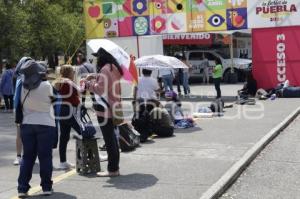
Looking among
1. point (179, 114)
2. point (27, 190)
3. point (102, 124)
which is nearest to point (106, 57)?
point (102, 124)

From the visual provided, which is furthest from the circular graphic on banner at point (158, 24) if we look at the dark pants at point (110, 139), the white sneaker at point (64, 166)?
the dark pants at point (110, 139)

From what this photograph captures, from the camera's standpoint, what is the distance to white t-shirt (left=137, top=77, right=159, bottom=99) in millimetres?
12037

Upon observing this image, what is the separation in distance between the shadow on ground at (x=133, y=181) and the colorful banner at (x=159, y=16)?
47.9 feet

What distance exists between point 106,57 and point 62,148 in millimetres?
1774

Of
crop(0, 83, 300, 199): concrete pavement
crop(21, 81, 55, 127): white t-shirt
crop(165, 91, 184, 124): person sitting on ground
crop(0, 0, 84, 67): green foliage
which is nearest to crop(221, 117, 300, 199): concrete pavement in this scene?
crop(0, 83, 300, 199): concrete pavement

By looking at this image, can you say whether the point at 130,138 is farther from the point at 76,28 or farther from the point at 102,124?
the point at 76,28

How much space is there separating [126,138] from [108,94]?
2.45m

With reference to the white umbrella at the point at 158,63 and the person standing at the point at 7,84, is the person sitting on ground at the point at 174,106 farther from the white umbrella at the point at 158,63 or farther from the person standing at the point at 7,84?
the person standing at the point at 7,84

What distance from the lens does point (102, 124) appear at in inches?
304

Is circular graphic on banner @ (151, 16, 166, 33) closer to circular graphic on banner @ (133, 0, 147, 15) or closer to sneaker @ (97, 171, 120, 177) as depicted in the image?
circular graphic on banner @ (133, 0, 147, 15)

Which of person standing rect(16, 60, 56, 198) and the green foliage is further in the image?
the green foliage

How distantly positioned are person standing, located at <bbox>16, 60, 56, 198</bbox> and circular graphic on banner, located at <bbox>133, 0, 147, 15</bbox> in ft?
54.2

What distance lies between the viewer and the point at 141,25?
23.0 m

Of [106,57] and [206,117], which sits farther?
[206,117]
